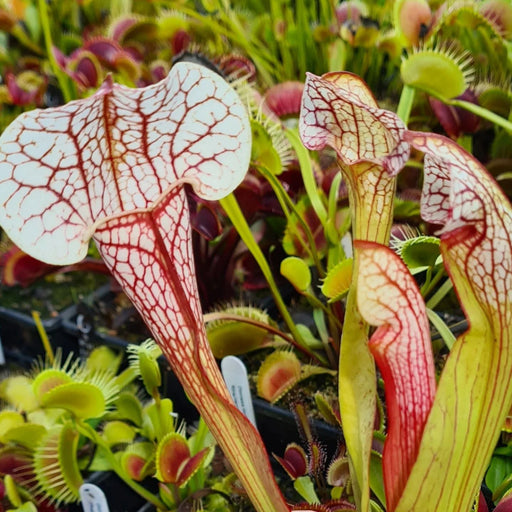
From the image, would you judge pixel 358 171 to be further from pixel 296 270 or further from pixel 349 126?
pixel 296 270

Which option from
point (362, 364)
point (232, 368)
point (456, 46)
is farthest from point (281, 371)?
point (456, 46)

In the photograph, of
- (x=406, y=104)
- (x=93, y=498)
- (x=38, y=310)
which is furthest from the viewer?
(x=38, y=310)

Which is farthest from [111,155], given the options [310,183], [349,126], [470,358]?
[310,183]

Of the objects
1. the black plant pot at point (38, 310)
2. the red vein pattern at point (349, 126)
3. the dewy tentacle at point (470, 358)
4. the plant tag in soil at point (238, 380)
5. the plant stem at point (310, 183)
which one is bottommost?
the black plant pot at point (38, 310)

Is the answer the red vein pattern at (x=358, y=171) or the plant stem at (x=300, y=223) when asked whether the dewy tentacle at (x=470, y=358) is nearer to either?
the red vein pattern at (x=358, y=171)

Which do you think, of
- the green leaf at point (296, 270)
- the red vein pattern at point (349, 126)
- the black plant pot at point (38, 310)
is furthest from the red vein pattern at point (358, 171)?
the black plant pot at point (38, 310)
